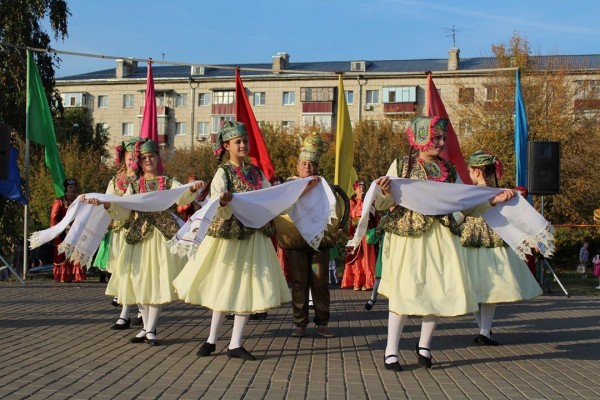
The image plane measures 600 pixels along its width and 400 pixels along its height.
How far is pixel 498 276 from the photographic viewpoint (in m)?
8.69

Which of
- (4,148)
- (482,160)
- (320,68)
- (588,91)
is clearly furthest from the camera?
(320,68)

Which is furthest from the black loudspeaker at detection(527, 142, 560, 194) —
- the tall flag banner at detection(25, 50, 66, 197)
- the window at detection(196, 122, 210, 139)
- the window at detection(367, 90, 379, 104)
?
the window at detection(196, 122, 210, 139)

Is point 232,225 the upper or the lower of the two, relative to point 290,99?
lower

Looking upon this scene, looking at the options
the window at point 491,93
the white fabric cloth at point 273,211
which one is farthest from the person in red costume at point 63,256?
the window at point 491,93

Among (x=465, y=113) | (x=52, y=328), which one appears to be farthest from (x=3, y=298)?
(x=465, y=113)

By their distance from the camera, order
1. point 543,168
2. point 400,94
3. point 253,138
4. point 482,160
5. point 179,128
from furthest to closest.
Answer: point 179,128
point 400,94
point 543,168
point 253,138
point 482,160

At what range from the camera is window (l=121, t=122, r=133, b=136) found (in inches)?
3044

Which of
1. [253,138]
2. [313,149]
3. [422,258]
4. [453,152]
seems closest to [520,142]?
[453,152]

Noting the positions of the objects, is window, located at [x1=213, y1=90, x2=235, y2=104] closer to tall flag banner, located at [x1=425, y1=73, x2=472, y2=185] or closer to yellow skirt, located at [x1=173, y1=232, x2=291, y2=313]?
tall flag banner, located at [x1=425, y1=73, x2=472, y2=185]

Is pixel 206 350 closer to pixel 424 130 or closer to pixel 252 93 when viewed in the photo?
pixel 424 130

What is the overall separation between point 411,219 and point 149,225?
299cm

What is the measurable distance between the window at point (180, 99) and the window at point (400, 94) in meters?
19.9

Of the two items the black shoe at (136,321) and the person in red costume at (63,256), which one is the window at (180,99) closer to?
the person in red costume at (63,256)

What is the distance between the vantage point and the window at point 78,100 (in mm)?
77438
